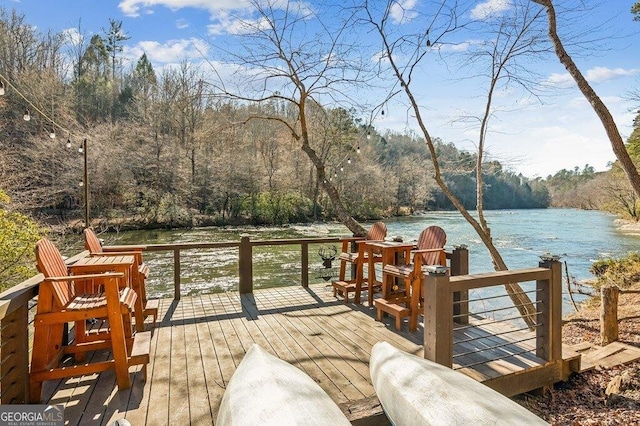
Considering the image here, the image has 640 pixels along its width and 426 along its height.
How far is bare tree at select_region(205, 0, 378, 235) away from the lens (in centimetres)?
575

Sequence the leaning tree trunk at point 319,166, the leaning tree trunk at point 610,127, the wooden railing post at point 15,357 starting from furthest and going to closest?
the leaning tree trunk at point 319,166
the leaning tree trunk at point 610,127
the wooden railing post at point 15,357

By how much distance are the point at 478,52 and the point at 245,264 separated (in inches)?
203

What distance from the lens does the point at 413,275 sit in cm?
331

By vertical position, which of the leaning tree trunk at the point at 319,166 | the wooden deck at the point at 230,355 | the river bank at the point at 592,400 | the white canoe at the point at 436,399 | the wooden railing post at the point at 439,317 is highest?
the leaning tree trunk at the point at 319,166

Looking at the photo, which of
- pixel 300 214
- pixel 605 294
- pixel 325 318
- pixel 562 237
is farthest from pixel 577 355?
pixel 300 214

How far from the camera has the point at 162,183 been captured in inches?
782

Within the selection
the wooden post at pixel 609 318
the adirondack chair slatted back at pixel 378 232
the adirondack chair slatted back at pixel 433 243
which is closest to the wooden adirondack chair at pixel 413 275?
the adirondack chair slatted back at pixel 433 243

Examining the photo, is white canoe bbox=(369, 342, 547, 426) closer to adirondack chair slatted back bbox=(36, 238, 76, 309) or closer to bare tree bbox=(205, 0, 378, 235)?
adirondack chair slatted back bbox=(36, 238, 76, 309)

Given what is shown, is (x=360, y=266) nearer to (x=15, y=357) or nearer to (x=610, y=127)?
(x=15, y=357)

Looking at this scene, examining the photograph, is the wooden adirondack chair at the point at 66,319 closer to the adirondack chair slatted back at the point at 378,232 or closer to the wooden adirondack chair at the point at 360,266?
the wooden adirondack chair at the point at 360,266

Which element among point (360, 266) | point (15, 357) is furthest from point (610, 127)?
point (15, 357)

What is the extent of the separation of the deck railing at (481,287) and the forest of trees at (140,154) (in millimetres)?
12226

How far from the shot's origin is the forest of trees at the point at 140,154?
17.4m

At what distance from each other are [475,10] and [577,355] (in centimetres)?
523
